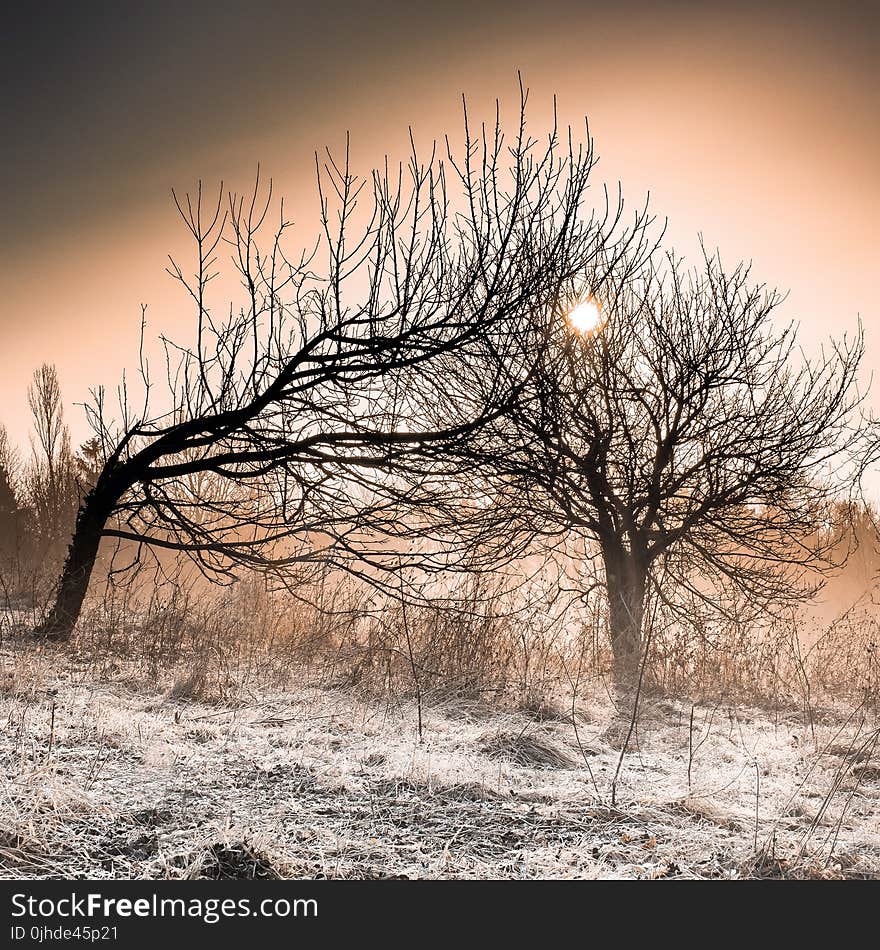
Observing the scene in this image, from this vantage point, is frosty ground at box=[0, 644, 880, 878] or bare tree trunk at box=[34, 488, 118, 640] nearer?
frosty ground at box=[0, 644, 880, 878]

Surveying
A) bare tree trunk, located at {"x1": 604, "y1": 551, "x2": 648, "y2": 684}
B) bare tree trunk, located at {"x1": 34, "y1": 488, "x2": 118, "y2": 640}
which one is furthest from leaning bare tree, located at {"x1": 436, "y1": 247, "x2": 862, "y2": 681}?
bare tree trunk, located at {"x1": 34, "y1": 488, "x2": 118, "y2": 640}

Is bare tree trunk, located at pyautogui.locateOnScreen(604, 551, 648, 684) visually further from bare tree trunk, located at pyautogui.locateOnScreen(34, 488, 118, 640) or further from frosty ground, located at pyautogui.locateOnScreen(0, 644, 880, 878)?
bare tree trunk, located at pyautogui.locateOnScreen(34, 488, 118, 640)

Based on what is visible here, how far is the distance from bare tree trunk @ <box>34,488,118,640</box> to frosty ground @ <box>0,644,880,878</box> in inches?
56.9

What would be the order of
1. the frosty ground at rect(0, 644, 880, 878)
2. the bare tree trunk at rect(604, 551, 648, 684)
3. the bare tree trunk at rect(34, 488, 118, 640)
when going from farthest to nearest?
the bare tree trunk at rect(604, 551, 648, 684)
the bare tree trunk at rect(34, 488, 118, 640)
the frosty ground at rect(0, 644, 880, 878)

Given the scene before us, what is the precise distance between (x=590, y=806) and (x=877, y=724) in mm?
3946

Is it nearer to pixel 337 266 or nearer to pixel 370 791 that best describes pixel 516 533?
pixel 337 266

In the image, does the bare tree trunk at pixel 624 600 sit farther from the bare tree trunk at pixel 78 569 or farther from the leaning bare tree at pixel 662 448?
the bare tree trunk at pixel 78 569

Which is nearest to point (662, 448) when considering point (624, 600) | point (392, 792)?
point (624, 600)

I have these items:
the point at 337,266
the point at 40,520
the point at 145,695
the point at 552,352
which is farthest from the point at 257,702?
the point at 40,520

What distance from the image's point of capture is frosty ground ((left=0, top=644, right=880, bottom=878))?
2.98m

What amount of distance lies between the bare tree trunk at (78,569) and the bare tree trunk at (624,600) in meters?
5.47

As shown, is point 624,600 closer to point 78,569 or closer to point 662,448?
point 662,448

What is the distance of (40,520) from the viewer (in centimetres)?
1984
